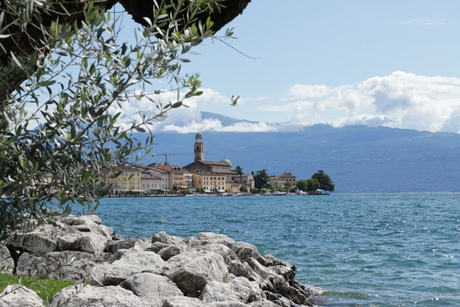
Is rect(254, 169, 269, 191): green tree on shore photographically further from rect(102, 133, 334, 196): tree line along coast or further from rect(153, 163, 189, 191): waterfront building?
rect(153, 163, 189, 191): waterfront building

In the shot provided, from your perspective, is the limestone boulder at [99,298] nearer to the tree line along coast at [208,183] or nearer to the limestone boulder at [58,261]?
the limestone boulder at [58,261]

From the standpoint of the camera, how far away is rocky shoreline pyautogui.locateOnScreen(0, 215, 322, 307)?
23.4ft

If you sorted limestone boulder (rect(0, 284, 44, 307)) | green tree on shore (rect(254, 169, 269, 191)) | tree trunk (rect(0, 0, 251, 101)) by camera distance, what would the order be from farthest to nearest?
green tree on shore (rect(254, 169, 269, 191)) < limestone boulder (rect(0, 284, 44, 307)) < tree trunk (rect(0, 0, 251, 101))

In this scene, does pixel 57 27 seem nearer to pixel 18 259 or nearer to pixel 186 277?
pixel 186 277

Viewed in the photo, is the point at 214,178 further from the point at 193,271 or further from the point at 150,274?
the point at 150,274

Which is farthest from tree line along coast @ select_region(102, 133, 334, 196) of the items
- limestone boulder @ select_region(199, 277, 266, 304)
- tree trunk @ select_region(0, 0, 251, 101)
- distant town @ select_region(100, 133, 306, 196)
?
tree trunk @ select_region(0, 0, 251, 101)

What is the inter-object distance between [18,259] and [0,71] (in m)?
9.78

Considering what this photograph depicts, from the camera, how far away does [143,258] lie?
10.1m

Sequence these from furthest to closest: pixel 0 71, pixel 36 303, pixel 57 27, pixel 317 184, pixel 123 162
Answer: pixel 317 184
pixel 36 303
pixel 123 162
pixel 0 71
pixel 57 27

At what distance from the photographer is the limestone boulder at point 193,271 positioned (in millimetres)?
9273

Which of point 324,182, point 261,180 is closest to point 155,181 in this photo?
point 261,180

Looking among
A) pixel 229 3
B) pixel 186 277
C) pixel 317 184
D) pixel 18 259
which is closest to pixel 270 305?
pixel 186 277

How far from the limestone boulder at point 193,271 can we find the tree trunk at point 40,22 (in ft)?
19.4

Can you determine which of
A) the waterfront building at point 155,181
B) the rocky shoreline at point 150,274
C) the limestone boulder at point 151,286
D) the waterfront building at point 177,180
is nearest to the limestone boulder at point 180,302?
the rocky shoreline at point 150,274
